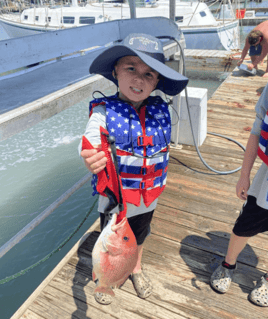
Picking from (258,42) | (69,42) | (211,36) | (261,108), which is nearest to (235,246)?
(261,108)

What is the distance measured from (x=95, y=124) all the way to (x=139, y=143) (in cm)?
30

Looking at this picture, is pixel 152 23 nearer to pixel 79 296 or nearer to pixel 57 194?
pixel 79 296

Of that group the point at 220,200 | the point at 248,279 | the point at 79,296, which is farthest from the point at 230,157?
the point at 79,296

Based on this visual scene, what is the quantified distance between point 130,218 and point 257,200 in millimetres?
891

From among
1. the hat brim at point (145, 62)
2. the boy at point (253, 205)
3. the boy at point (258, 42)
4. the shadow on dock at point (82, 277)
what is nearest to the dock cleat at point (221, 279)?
the boy at point (253, 205)

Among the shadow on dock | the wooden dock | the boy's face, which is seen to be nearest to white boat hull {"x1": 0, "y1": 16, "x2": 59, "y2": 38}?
the wooden dock

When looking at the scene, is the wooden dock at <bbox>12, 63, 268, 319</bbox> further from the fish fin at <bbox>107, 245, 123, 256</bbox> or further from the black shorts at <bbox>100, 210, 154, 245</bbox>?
the fish fin at <bbox>107, 245, 123, 256</bbox>

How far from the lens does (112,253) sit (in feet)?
4.03

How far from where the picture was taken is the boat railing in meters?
2.74

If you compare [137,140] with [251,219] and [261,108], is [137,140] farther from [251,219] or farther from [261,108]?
[251,219]

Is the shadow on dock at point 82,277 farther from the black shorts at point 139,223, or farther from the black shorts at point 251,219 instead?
the black shorts at point 251,219

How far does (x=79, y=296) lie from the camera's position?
2.13 metres

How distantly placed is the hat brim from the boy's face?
0.18 ft

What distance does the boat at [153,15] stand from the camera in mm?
14539
